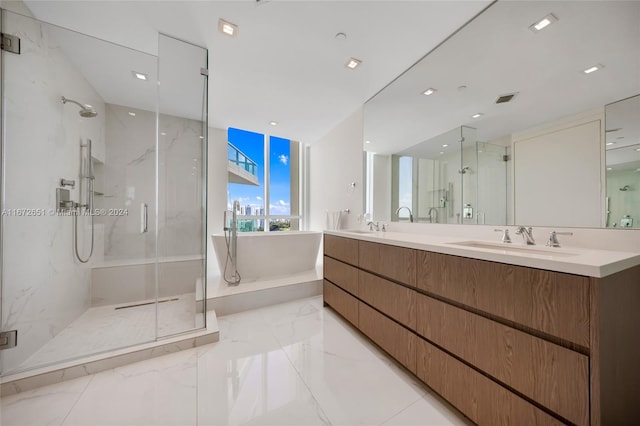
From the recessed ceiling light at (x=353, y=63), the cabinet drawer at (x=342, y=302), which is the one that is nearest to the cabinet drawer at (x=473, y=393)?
the cabinet drawer at (x=342, y=302)

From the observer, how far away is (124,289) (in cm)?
244

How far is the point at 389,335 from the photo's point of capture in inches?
61.5

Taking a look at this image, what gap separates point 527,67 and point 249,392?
256cm

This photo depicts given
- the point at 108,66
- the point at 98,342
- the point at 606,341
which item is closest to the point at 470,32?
the point at 606,341

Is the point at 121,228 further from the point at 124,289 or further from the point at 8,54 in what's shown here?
the point at 8,54

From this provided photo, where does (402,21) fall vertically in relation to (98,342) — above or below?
above

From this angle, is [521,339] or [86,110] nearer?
[521,339]

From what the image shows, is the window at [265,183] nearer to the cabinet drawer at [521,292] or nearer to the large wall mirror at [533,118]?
the large wall mirror at [533,118]

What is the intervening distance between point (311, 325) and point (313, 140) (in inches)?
124

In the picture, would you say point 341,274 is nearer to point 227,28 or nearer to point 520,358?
point 520,358

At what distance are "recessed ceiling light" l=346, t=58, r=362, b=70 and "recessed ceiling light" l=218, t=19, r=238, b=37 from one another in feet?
3.18

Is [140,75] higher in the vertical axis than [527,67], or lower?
higher

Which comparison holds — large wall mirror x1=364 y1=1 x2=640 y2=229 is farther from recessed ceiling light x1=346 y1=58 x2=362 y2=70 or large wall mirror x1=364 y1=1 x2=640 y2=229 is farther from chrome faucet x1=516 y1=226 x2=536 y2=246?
recessed ceiling light x1=346 y1=58 x2=362 y2=70

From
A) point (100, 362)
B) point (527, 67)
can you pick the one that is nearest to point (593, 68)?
point (527, 67)
